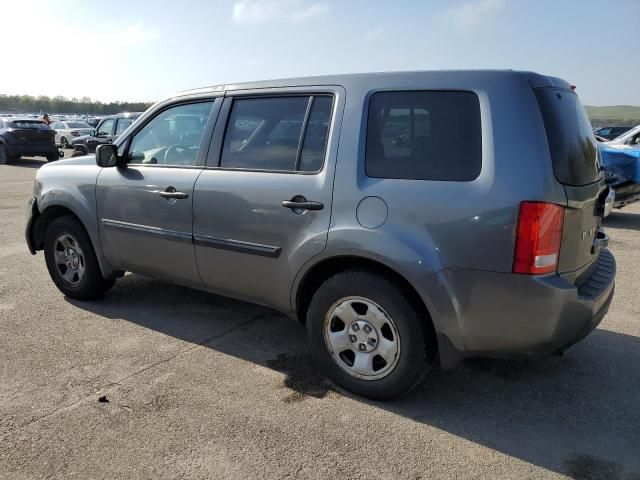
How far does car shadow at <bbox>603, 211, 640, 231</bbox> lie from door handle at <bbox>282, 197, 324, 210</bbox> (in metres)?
7.64

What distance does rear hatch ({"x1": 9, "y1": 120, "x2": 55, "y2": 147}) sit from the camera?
19.3 m

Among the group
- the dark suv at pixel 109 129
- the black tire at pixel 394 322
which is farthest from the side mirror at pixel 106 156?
the dark suv at pixel 109 129

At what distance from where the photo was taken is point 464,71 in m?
2.92

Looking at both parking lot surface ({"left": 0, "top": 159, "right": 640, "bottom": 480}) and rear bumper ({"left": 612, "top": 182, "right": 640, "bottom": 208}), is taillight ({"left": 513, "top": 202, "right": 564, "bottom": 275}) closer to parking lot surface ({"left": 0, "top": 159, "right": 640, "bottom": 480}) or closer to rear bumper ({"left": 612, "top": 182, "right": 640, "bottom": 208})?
parking lot surface ({"left": 0, "top": 159, "right": 640, "bottom": 480})

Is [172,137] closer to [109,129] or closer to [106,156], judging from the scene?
[106,156]

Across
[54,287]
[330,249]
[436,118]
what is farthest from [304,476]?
[54,287]

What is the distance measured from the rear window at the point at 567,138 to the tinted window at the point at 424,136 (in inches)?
14.1

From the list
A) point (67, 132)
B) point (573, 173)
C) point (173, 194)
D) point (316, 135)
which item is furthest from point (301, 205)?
point (67, 132)

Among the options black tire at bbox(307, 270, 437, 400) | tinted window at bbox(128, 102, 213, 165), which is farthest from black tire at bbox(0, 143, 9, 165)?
black tire at bbox(307, 270, 437, 400)

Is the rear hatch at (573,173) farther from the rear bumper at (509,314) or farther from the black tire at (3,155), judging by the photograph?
the black tire at (3,155)

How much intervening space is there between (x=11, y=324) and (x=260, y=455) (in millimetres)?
2822

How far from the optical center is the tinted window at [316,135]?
3334mm

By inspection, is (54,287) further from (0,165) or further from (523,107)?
(0,165)

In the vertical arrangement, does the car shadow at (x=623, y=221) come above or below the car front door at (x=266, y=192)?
below
